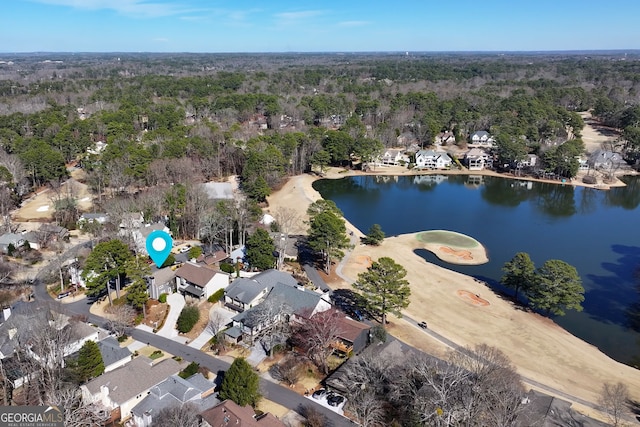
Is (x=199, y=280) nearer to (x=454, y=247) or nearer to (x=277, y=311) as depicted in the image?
(x=277, y=311)

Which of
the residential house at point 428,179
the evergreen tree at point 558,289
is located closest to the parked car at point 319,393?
the evergreen tree at point 558,289

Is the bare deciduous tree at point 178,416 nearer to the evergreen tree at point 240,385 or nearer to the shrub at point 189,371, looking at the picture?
the evergreen tree at point 240,385

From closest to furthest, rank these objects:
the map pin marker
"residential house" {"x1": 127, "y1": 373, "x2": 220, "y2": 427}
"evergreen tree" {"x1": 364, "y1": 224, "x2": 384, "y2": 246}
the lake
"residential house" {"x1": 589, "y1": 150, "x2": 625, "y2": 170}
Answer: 1. "residential house" {"x1": 127, "y1": 373, "x2": 220, "y2": 427}
2. the lake
3. the map pin marker
4. "evergreen tree" {"x1": 364, "y1": 224, "x2": 384, "y2": 246}
5. "residential house" {"x1": 589, "y1": 150, "x2": 625, "y2": 170}

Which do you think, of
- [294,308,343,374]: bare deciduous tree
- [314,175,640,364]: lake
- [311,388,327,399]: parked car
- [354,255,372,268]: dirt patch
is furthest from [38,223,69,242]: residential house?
[311,388,327,399]: parked car

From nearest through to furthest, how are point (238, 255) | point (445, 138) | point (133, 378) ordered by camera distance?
point (133, 378), point (238, 255), point (445, 138)

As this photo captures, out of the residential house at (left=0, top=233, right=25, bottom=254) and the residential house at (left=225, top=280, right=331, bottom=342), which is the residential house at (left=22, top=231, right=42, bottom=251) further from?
the residential house at (left=225, top=280, right=331, bottom=342)

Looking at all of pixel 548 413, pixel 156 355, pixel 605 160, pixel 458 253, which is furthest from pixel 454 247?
pixel 605 160

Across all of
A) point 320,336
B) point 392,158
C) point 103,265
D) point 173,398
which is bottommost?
point 173,398
